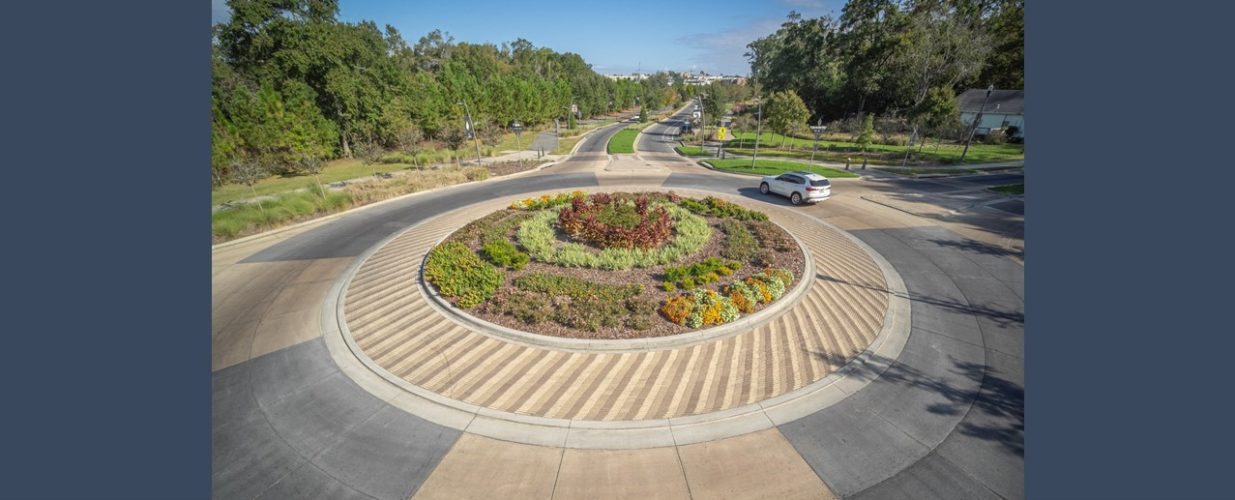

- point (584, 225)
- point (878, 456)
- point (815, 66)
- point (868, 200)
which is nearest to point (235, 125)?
point (584, 225)

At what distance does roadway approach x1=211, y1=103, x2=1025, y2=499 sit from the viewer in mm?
6039

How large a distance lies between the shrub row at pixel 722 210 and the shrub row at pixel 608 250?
2.17 meters

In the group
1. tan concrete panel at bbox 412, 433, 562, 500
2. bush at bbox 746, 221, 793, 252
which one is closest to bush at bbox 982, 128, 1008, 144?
bush at bbox 746, 221, 793, 252

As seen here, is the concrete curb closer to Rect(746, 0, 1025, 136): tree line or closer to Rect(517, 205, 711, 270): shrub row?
Rect(517, 205, 711, 270): shrub row

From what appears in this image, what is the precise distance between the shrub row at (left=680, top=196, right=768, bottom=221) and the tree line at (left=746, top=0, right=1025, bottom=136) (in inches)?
1218

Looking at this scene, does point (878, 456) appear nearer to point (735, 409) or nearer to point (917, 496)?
point (917, 496)

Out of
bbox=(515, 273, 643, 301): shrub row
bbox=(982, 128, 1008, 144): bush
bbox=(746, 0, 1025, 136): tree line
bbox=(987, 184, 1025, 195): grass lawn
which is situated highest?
bbox=(746, 0, 1025, 136): tree line

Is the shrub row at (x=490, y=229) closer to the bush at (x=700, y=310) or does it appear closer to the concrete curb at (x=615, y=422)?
the concrete curb at (x=615, y=422)

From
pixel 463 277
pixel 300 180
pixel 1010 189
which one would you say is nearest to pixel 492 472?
pixel 463 277

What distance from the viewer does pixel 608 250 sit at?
13242mm

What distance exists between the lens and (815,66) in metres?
64.7

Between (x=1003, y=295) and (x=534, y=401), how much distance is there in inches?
550

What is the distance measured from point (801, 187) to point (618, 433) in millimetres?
18899

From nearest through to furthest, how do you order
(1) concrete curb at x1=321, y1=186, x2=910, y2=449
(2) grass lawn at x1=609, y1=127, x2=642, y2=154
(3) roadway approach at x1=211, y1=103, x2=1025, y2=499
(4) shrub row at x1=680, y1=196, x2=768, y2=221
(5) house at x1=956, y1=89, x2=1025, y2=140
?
(3) roadway approach at x1=211, y1=103, x2=1025, y2=499
(1) concrete curb at x1=321, y1=186, x2=910, y2=449
(4) shrub row at x1=680, y1=196, x2=768, y2=221
(2) grass lawn at x1=609, y1=127, x2=642, y2=154
(5) house at x1=956, y1=89, x2=1025, y2=140
